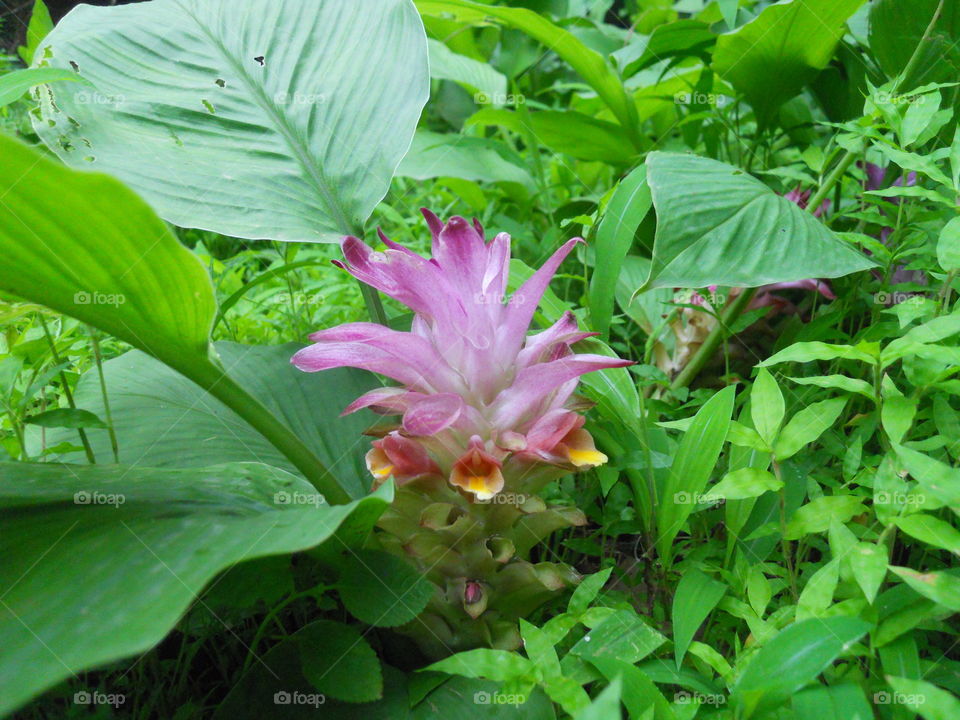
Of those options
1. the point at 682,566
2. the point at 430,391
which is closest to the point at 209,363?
the point at 430,391

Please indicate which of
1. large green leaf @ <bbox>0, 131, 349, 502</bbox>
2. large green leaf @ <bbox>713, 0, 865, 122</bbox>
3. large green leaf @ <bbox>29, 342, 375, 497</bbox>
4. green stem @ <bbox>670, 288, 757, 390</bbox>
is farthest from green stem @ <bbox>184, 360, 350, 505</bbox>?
large green leaf @ <bbox>713, 0, 865, 122</bbox>

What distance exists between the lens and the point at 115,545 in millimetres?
557

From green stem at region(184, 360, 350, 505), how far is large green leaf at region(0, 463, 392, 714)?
0.08ft

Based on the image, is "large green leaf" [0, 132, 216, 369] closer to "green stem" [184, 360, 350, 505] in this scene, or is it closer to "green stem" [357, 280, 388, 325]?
"green stem" [184, 360, 350, 505]

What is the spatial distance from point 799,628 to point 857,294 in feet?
2.13

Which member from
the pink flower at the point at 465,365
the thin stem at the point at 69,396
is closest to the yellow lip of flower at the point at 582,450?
the pink flower at the point at 465,365

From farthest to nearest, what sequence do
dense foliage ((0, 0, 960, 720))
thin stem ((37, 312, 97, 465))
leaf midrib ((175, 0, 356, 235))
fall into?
leaf midrib ((175, 0, 356, 235)) → thin stem ((37, 312, 97, 465)) → dense foliage ((0, 0, 960, 720))

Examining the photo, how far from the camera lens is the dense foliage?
1.83 feet

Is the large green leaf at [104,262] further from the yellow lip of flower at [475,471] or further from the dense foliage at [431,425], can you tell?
the yellow lip of flower at [475,471]

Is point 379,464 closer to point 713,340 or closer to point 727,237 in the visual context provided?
point 727,237

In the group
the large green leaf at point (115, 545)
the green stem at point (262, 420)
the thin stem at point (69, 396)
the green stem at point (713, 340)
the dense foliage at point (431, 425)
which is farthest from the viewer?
the green stem at point (713, 340)

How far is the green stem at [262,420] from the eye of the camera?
0.69 meters

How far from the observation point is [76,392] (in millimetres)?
915

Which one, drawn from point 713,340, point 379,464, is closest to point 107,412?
point 379,464
